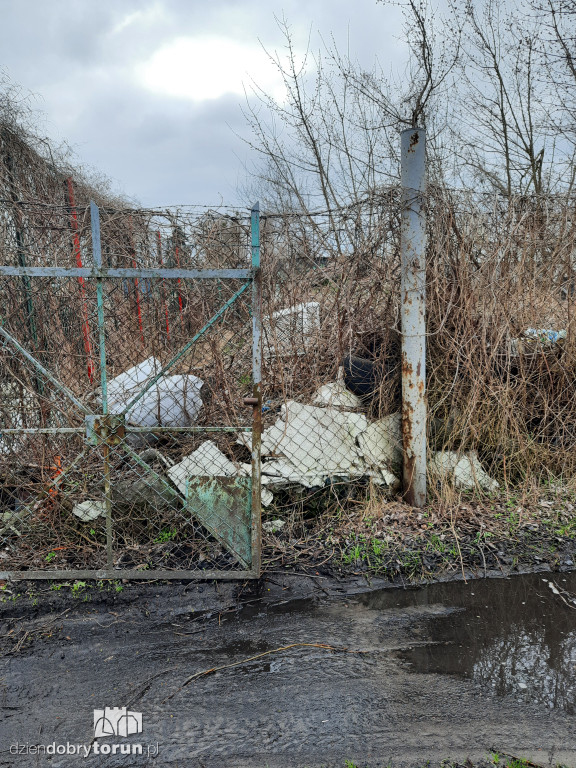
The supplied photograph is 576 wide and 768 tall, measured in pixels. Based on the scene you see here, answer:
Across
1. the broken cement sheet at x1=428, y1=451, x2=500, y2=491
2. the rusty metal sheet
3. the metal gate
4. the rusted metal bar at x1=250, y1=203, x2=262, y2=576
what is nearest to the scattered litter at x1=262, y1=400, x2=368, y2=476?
the metal gate

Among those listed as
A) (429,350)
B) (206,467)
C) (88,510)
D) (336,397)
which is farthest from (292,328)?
(88,510)

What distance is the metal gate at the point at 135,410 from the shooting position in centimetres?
317

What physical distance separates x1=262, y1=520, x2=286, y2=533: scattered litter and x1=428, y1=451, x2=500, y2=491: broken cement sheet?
4.21 feet

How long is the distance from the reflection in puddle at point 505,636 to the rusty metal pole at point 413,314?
95 cm

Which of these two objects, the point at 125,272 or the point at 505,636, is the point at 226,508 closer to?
the point at 125,272

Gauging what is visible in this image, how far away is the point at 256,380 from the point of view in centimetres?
306

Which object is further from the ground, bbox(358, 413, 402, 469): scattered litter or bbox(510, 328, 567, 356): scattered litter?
bbox(510, 328, 567, 356): scattered litter

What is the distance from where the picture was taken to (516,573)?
11.2 ft

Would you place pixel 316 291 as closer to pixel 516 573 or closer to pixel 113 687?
pixel 516 573

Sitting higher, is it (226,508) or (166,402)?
(166,402)

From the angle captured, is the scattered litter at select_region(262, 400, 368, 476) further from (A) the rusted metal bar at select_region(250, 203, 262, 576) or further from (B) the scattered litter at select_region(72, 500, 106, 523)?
(B) the scattered litter at select_region(72, 500, 106, 523)

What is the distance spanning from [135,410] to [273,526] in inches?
58.9

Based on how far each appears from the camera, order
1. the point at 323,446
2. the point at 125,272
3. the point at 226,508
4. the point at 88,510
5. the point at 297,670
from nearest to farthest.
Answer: the point at 297,670, the point at 125,272, the point at 226,508, the point at 88,510, the point at 323,446

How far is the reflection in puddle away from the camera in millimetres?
2395
